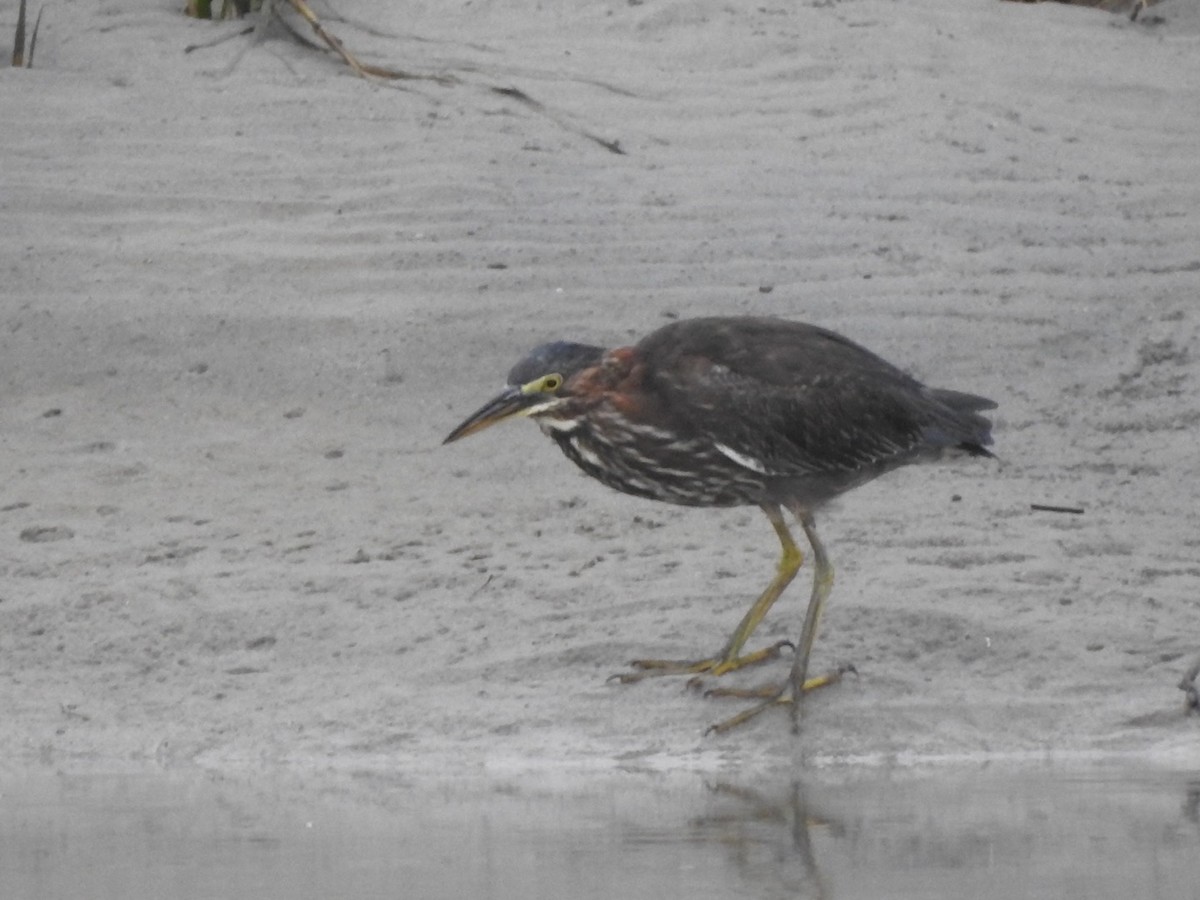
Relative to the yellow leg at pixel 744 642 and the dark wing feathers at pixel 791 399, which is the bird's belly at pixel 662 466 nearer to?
the dark wing feathers at pixel 791 399

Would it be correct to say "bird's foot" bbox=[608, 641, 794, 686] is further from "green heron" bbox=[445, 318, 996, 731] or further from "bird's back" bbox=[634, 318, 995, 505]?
"bird's back" bbox=[634, 318, 995, 505]

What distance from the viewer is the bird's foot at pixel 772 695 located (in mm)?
6445

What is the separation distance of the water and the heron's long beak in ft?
3.08

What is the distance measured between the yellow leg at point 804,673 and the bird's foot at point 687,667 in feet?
0.49

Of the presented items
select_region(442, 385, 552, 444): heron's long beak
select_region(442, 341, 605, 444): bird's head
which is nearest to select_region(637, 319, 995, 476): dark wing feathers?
select_region(442, 341, 605, 444): bird's head

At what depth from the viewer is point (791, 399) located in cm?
675

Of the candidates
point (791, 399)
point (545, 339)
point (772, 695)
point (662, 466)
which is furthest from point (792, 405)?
point (545, 339)

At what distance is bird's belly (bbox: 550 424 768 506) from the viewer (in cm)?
659

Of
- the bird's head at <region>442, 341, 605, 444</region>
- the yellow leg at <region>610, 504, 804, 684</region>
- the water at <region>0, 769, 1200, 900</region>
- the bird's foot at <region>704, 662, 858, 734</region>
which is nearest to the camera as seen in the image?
the water at <region>0, 769, 1200, 900</region>

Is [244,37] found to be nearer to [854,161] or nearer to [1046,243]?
[854,161]

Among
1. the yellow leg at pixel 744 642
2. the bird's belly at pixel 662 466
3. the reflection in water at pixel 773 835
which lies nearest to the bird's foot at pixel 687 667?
the yellow leg at pixel 744 642

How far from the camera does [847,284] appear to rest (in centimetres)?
905

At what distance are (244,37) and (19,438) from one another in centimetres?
319

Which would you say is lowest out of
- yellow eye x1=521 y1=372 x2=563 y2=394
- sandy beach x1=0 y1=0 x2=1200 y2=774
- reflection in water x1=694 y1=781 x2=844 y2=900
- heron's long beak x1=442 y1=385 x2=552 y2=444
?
sandy beach x1=0 y1=0 x2=1200 y2=774
